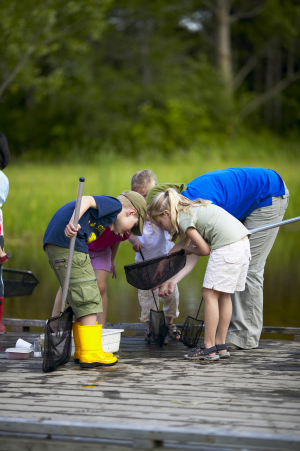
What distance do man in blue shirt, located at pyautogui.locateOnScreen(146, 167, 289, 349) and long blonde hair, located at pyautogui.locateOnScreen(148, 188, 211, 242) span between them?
0.76 feet

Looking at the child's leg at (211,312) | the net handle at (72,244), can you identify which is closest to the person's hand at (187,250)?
the child's leg at (211,312)

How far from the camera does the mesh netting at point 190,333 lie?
358 centimetres

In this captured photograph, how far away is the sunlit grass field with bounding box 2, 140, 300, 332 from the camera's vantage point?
20.9 feet

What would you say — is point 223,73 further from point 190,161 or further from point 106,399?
point 106,399

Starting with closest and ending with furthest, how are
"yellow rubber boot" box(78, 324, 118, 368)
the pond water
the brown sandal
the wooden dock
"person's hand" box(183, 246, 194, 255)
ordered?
the wooden dock
"yellow rubber boot" box(78, 324, 118, 368)
the brown sandal
"person's hand" box(183, 246, 194, 255)
the pond water

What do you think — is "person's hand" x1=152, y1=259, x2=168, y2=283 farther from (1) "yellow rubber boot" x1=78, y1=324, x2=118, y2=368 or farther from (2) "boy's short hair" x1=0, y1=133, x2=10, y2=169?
(2) "boy's short hair" x1=0, y1=133, x2=10, y2=169

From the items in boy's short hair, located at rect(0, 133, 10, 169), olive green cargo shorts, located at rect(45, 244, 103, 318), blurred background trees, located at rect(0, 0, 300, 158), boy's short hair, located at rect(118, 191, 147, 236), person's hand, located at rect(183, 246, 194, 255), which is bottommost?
olive green cargo shorts, located at rect(45, 244, 103, 318)

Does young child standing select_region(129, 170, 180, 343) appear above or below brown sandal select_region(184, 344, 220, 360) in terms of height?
above

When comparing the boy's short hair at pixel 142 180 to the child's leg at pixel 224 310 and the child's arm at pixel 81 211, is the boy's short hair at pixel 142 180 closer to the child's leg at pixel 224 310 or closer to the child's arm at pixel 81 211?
the child's arm at pixel 81 211

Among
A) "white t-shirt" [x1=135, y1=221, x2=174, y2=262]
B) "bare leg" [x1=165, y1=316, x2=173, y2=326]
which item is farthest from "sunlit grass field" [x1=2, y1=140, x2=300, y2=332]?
"white t-shirt" [x1=135, y1=221, x2=174, y2=262]

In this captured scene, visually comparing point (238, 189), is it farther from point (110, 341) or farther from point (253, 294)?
point (110, 341)

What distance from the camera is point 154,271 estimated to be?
3277mm

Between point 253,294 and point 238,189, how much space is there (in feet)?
2.10

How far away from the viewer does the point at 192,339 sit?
3.61 meters
